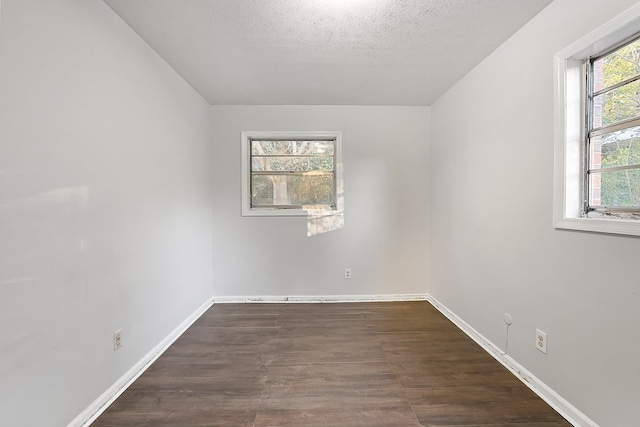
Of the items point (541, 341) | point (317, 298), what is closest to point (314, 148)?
point (317, 298)

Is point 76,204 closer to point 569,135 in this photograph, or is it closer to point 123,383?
point 123,383

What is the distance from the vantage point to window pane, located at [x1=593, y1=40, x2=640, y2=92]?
4.25ft

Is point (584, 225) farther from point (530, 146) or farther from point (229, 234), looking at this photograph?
point (229, 234)

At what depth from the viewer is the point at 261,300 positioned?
3246 mm

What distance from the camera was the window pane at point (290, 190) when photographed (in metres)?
3.34

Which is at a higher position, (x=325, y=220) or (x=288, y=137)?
(x=288, y=137)

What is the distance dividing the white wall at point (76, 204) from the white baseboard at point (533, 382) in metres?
2.69

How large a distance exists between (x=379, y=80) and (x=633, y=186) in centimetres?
200

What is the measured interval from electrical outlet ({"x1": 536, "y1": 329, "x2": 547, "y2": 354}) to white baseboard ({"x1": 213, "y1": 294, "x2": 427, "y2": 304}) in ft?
5.32

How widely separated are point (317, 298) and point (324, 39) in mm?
2699

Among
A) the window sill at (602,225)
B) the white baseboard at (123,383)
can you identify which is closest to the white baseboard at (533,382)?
the window sill at (602,225)

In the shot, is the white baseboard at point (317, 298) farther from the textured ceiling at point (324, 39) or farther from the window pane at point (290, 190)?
the textured ceiling at point (324, 39)

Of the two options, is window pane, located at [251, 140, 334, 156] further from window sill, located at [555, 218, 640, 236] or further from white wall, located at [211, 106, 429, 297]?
window sill, located at [555, 218, 640, 236]

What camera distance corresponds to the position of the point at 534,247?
173 cm
